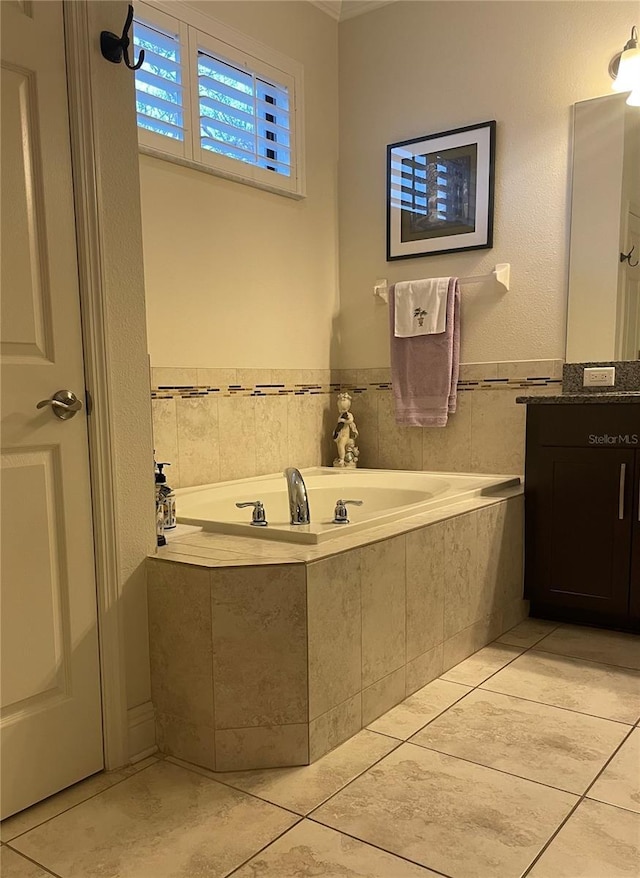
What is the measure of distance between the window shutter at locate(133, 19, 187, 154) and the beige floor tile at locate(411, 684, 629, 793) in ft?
7.34

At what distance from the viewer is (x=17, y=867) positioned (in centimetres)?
136

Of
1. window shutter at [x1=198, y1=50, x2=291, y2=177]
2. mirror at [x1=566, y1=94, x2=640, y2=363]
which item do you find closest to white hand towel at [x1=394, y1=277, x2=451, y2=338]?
mirror at [x1=566, y1=94, x2=640, y2=363]

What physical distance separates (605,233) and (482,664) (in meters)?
1.81

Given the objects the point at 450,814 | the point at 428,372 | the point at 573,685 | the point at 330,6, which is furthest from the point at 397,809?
the point at 330,6

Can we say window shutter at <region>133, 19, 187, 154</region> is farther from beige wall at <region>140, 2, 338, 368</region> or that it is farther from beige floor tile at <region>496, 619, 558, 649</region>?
beige floor tile at <region>496, 619, 558, 649</region>

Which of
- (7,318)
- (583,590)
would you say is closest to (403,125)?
(583,590)

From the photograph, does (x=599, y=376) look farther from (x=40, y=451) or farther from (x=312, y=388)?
(x=40, y=451)

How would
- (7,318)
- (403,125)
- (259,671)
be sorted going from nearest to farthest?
(7,318) < (259,671) < (403,125)

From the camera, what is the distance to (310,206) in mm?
3443

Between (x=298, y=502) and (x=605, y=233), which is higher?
(x=605, y=233)

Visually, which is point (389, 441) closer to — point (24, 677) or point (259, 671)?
point (259, 671)

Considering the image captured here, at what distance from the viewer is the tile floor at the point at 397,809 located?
4.42ft

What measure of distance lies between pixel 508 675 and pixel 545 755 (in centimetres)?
50

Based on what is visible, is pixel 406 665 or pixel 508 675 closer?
pixel 406 665
